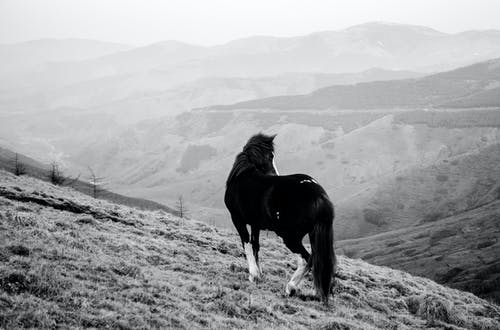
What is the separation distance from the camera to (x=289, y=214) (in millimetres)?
8570

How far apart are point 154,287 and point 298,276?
10.3 ft

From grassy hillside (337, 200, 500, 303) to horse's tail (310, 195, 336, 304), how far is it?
23.9 meters

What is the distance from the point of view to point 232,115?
199875 mm

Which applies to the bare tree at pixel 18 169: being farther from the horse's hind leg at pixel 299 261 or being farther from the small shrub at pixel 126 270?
the horse's hind leg at pixel 299 261

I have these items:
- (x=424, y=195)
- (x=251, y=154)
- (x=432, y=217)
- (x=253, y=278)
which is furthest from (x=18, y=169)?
(x=424, y=195)

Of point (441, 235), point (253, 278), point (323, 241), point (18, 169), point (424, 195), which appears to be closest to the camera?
point (323, 241)

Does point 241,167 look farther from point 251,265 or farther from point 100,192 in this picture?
point 100,192

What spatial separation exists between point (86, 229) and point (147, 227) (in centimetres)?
304

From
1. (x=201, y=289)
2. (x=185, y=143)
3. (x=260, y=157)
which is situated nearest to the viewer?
(x=201, y=289)

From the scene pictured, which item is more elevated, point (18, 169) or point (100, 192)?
point (18, 169)

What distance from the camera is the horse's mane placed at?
391 inches

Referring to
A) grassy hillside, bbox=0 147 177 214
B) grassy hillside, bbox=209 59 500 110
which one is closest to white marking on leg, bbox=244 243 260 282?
grassy hillside, bbox=0 147 177 214

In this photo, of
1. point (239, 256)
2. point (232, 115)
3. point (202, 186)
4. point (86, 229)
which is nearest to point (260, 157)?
point (239, 256)

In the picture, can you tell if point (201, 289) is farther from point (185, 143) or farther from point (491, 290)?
point (185, 143)
